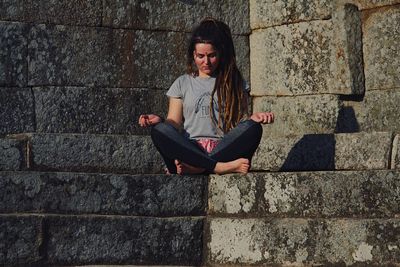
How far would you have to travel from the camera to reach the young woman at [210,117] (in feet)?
20.6

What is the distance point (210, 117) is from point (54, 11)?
5.87 feet

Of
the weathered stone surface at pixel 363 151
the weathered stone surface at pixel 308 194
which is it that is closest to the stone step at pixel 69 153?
the weathered stone surface at pixel 308 194

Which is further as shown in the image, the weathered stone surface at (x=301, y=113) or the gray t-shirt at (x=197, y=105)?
the weathered stone surface at (x=301, y=113)

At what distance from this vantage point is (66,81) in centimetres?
770

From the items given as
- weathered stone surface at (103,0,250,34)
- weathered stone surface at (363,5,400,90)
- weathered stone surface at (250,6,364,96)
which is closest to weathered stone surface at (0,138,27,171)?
weathered stone surface at (103,0,250,34)

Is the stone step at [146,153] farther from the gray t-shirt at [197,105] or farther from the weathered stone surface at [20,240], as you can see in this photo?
the weathered stone surface at [20,240]

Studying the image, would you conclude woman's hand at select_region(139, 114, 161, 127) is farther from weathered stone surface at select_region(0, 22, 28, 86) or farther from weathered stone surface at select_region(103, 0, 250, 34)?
weathered stone surface at select_region(103, 0, 250, 34)

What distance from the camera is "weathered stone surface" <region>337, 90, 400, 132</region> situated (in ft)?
25.0

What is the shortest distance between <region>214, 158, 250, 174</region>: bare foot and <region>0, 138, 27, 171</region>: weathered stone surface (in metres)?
1.26

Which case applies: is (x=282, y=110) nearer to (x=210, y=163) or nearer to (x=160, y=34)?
(x=160, y=34)

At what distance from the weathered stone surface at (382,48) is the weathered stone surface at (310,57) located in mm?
65

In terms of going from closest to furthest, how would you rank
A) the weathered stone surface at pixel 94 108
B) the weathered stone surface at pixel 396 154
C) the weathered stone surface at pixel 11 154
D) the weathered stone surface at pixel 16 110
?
the weathered stone surface at pixel 11 154
the weathered stone surface at pixel 396 154
the weathered stone surface at pixel 16 110
the weathered stone surface at pixel 94 108

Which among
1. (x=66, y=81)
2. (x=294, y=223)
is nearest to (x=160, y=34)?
(x=66, y=81)

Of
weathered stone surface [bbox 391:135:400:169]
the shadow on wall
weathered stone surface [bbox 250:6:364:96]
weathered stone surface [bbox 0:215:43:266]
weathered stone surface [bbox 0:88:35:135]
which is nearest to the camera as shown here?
weathered stone surface [bbox 0:215:43:266]
